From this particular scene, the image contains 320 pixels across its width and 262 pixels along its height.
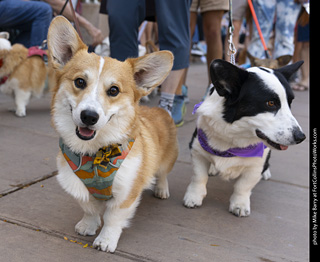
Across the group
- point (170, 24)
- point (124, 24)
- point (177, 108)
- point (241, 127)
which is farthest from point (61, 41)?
point (177, 108)

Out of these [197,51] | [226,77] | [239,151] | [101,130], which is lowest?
[197,51]

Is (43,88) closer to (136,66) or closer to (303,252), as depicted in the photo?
(136,66)

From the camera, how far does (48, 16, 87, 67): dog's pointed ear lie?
8.03 ft

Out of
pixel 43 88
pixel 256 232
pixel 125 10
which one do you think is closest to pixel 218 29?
pixel 125 10

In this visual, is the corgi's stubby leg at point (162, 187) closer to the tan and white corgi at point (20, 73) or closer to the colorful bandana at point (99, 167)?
the colorful bandana at point (99, 167)

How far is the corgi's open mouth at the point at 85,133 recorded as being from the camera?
221 centimetres

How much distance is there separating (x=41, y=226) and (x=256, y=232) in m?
1.52

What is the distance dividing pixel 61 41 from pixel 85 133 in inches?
27.8

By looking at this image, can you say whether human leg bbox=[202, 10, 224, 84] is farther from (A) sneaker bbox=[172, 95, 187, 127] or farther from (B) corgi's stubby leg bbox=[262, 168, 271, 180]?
(B) corgi's stubby leg bbox=[262, 168, 271, 180]

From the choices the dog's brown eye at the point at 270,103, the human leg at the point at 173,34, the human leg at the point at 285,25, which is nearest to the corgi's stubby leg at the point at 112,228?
the dog's brown eye at the point at 270,103

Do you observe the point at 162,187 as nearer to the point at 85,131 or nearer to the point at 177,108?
the point at 85,131

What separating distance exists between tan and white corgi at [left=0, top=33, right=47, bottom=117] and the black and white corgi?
3069 mm

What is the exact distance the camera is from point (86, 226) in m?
2.57

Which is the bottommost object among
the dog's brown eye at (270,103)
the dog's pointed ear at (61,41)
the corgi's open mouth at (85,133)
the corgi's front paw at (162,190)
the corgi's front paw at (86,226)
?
the corgi's front paw at (162,190)
